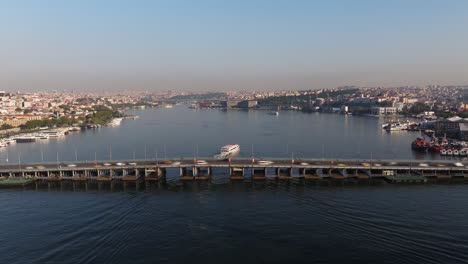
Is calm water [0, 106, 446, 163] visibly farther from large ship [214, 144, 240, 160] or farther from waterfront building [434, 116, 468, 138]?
waterfront building [434, 116, 468, 138]

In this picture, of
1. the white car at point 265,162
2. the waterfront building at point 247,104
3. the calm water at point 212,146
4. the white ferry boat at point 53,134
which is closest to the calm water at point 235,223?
the white car at point 265,162

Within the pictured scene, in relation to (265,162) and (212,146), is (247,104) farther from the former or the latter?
(265,162)

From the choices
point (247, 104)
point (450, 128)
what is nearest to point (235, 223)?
point (450, 128)

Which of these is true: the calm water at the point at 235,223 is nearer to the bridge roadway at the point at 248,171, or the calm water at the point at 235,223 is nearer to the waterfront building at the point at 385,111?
the bridge roadway at the point at 248,171

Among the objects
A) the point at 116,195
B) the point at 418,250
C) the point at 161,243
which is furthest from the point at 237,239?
the point at 116,195

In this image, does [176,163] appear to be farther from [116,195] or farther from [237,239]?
[237,239]
